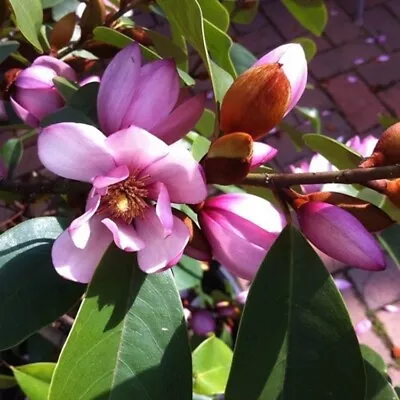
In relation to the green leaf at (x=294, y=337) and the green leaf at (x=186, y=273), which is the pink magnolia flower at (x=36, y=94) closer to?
the green leaf at (x=294, y=337)

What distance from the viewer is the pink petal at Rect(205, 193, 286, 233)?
0.55m

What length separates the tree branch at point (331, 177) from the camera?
0.51 meters

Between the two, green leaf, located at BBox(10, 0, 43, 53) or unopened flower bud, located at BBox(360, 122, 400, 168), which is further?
green leaf, located at BBox(10, 0, 43, 53)

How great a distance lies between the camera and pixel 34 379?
0.93 metres

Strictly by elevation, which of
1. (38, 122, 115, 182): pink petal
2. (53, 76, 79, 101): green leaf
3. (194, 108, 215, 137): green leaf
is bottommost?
(194, 108, 215, 137): green leaf

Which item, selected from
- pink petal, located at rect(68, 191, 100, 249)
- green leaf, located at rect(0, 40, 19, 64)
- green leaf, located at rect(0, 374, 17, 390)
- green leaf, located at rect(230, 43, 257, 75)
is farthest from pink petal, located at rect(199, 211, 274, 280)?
green leaf, located at rect(0, 374, 17, 390)

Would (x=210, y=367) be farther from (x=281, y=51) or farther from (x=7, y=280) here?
(x=281, y=51)

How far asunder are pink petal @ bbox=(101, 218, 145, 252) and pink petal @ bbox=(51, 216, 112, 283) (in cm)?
1

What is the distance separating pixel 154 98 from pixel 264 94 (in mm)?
95

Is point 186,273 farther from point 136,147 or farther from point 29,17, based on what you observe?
point 136,147

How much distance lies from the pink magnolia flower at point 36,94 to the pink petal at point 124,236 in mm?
229

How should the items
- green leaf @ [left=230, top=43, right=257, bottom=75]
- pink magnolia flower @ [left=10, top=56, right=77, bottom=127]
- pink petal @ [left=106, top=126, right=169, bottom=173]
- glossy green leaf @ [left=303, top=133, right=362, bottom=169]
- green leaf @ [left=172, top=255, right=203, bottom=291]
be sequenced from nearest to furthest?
pink petal @ [left=106, top=126, right=169, bottom=173] < glossy green leaf @ [left=303, top=133, right=362, bottom=169] < pink magnolia flower @ [left=10, top=56, right=77, bottom=127] < green leaf @ [left=230, top=43, right=257, bottom=75] < green leaf @ [left=172, top=255, right=203, bottom=291]

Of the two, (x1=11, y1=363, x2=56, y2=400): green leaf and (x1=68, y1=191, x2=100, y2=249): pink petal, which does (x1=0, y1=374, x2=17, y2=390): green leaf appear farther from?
(x1=68, y1=191, x2=100, y2=249): pink petal

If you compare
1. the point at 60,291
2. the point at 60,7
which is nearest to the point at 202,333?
the point at 60,7
